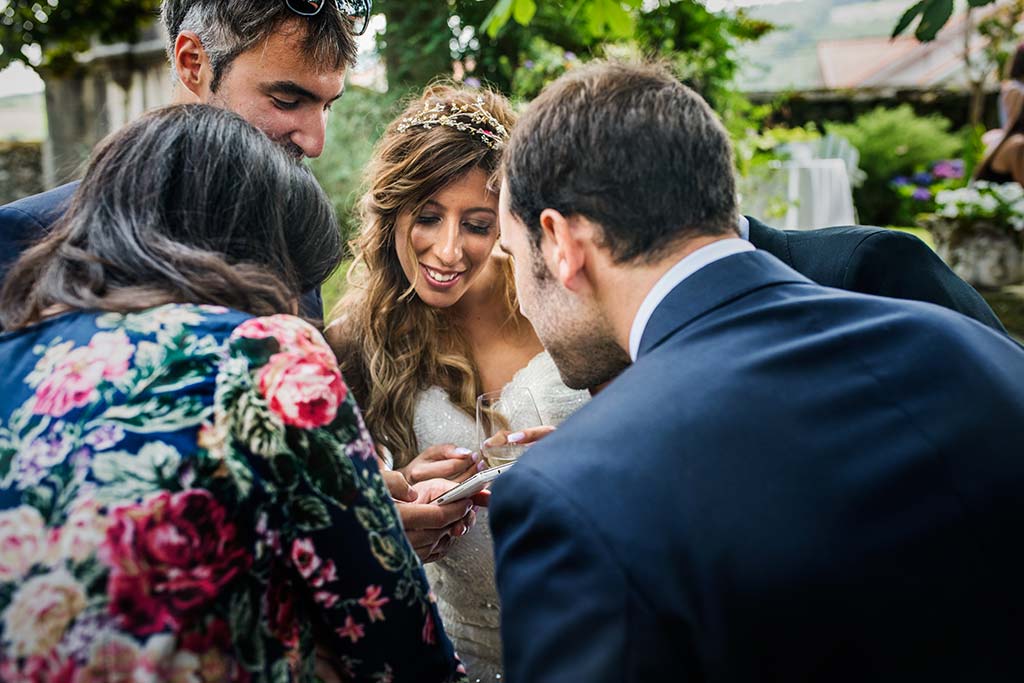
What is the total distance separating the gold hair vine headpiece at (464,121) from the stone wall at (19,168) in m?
6.39

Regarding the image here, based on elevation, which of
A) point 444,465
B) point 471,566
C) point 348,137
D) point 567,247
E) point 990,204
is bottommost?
point 990,204

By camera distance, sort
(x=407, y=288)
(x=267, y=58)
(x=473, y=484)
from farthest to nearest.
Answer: (x=407, y=288) → (x=267, y=58) → (x=473, y=484)

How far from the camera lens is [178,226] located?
60.5 inches

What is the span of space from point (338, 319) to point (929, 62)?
36.2m

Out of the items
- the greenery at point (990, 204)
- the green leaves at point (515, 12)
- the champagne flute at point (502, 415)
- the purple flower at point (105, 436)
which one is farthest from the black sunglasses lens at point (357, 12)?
the greenery at point (990, 204)

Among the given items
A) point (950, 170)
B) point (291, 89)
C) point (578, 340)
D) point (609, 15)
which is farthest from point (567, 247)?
point (950, 170)

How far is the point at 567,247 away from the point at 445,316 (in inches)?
65.1

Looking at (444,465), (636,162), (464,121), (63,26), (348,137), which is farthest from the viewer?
(348,137)

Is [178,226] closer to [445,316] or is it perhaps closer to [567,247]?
[567,247]

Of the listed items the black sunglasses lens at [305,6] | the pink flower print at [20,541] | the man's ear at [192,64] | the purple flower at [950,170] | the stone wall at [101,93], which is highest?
the black sunglasses lens at [305,6]

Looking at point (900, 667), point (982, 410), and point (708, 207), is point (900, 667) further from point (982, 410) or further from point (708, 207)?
point (708, 207)

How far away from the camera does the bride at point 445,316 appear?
3.01 meters

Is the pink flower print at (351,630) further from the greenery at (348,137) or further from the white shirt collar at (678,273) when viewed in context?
the greenery at (348,137)

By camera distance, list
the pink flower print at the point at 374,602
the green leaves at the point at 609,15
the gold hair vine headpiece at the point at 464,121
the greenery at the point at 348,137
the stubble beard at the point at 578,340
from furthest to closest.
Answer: the greenery at the point at 348,137
the green leaves at the point at 609,15
the gold hair vine headpiece at the point at 464,121
the stubble beard at the point at 578,340
the pink flower print at the point at 374,602
